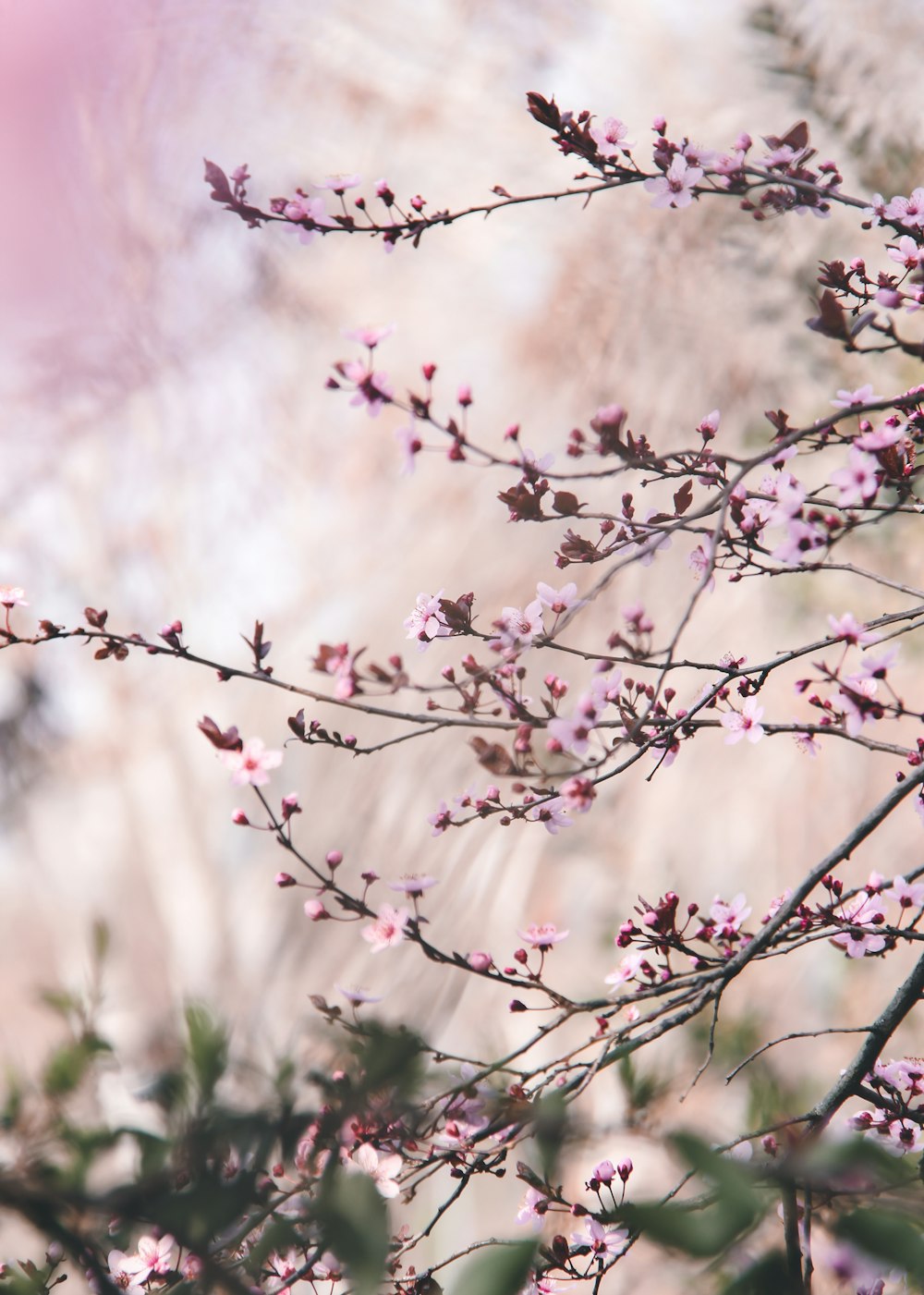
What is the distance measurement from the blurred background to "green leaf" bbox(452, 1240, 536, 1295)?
3.09 meters

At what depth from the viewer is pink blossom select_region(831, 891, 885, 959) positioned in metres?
1.09

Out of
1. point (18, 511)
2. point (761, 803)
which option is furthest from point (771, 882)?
point (18, 511)

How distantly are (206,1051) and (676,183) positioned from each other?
98 centimetres

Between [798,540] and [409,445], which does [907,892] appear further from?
[409,445]

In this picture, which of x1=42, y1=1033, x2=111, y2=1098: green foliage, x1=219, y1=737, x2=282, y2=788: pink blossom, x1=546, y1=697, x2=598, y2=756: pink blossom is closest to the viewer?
x1=42, y1=1033, x2=111, y2=1098: green foliage

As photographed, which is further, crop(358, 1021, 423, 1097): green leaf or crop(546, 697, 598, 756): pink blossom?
crop(546, 697, 598, 756): pink blossom

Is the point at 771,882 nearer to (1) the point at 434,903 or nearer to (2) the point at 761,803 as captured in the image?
(2) the point at 761,803

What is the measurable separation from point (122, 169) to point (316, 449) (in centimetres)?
194

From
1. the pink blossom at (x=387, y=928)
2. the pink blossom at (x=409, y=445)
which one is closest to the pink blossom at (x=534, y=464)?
the pink blossom at (x=409, y=445)

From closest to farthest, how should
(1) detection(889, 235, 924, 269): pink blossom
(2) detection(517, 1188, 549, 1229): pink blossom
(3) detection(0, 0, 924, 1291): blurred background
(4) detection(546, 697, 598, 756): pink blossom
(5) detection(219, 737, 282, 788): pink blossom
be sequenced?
→ (4) detection(546, 697, 598, 756): pink blossom < (5) detection(219, 737, 282, 788): pink blossom < (1) detection(889, 235, 924, 269): pink blossom < (2) detection(517, 1188, 549, 1229): pink blossom < (3) detection(0, 0, 924, 1291): blurred background

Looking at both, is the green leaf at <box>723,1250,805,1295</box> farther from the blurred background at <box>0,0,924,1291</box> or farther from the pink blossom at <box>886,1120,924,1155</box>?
the blurred background at <box>0,0,924,1291</box>

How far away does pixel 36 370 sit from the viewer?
5.80 meters

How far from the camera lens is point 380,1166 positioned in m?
0.88

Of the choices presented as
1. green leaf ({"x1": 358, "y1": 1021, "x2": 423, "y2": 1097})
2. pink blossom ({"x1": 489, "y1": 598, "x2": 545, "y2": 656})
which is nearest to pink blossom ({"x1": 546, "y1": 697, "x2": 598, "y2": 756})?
pink blossom ({"x1": 489, "y1": 598, "x2": 545, "y2": 656})
